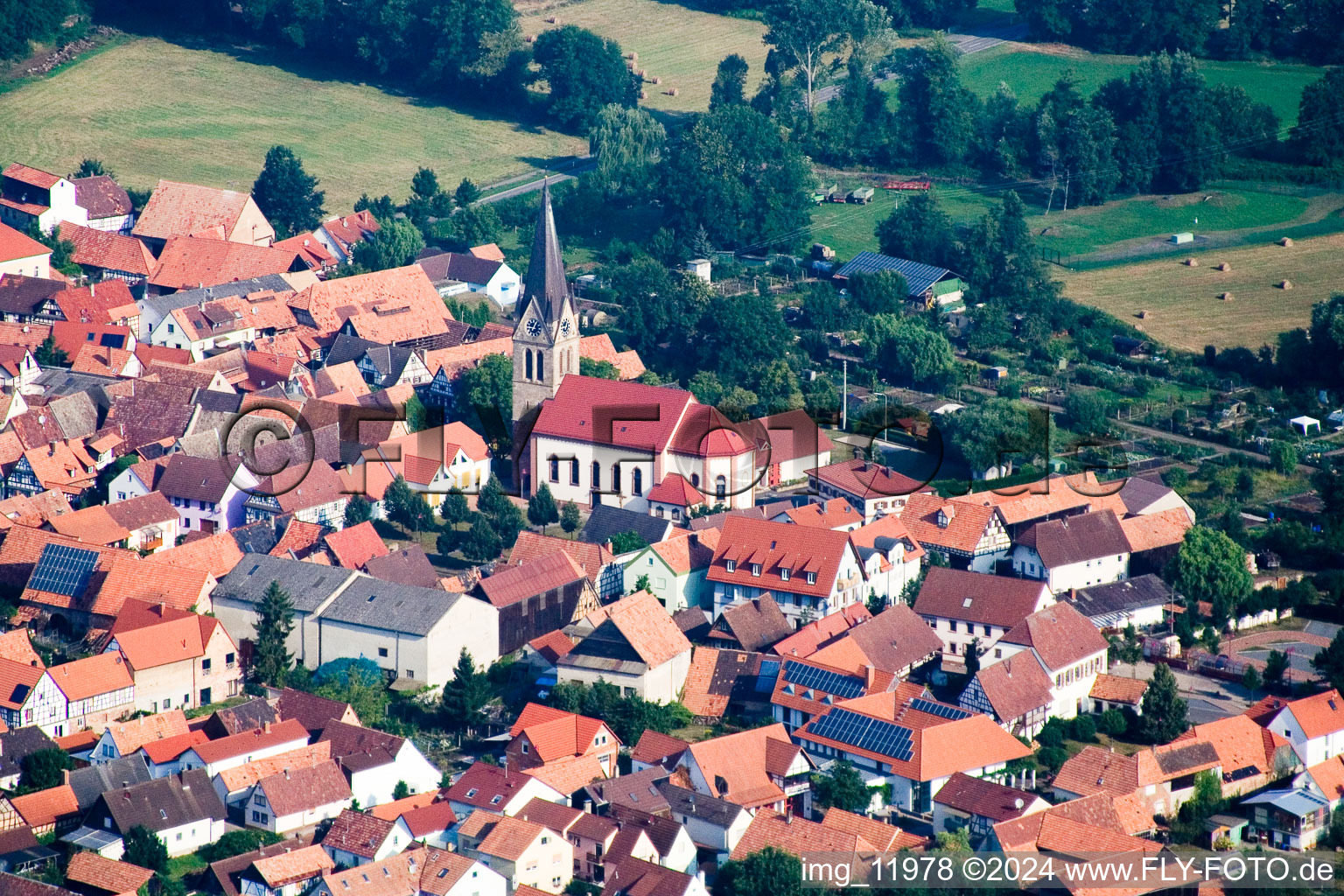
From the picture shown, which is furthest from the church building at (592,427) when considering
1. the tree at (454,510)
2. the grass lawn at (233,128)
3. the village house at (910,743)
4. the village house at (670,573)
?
the grass lawn at (233,128)

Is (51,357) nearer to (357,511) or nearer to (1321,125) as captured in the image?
(357,511)

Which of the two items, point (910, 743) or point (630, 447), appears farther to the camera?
point (630, 447)

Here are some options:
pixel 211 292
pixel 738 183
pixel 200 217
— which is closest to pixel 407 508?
pixel 211 292

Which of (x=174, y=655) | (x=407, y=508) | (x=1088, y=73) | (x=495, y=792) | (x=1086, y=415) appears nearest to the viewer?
(x=495, y=792)

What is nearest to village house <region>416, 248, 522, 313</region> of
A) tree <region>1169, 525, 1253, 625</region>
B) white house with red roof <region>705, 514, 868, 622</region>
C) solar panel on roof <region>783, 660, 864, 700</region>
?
white house with red roof <region>705, 514, 868, 622</region>

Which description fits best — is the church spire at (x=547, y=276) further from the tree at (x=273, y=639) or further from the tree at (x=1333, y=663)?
the tree at (x=1333, y=663)

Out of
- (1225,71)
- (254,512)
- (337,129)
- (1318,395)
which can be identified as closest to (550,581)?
(254,512)
